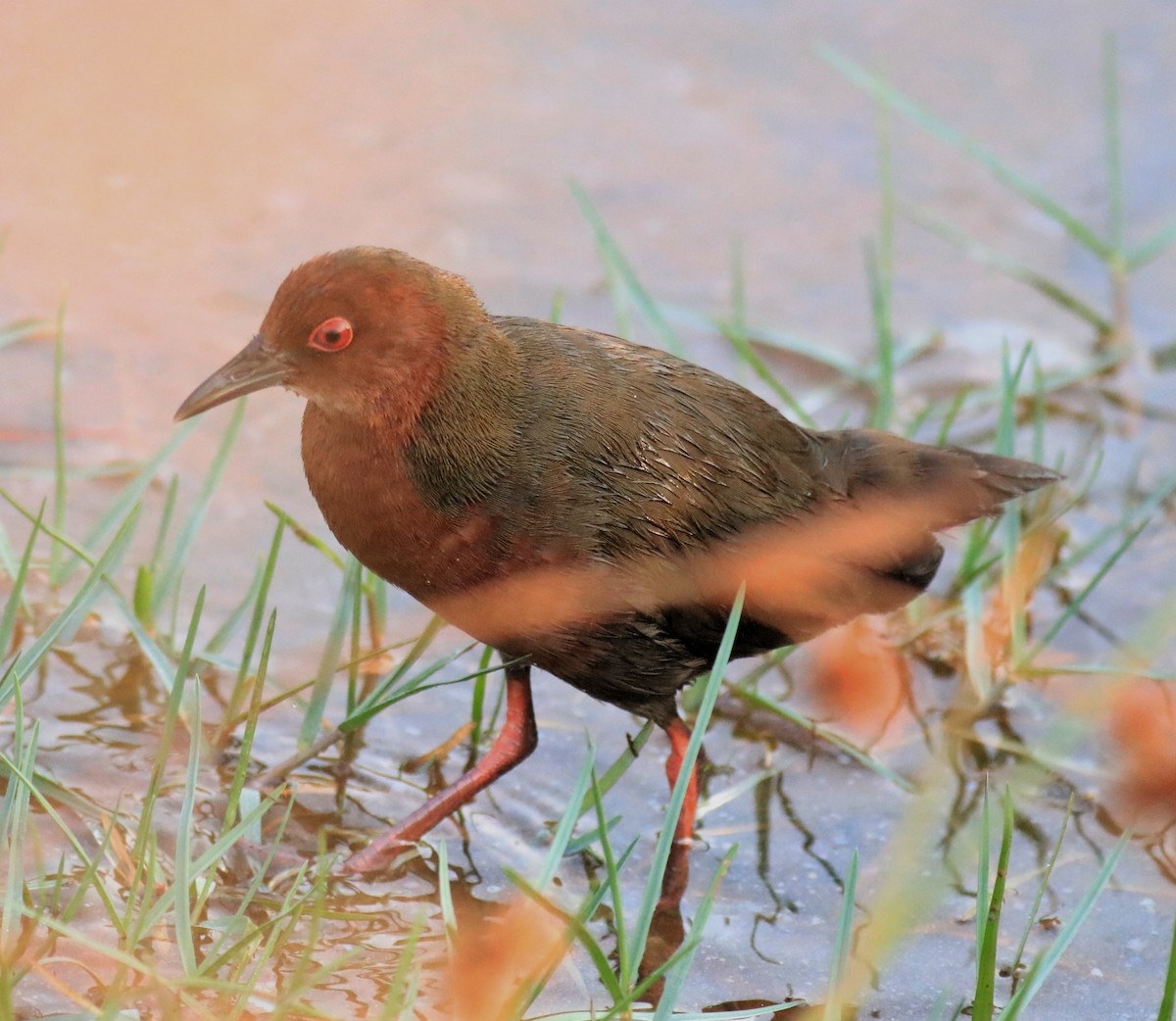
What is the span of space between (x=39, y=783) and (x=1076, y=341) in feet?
13.6

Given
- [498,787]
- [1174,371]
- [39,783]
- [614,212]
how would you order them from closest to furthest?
1. [39,783]
2. [498,787]
3. [1174,371]
4. [614,212]

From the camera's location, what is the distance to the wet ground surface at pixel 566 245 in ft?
12.9

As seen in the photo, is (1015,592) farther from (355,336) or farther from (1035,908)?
(355,336)

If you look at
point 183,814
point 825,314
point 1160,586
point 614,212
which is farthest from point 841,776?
point 614,212

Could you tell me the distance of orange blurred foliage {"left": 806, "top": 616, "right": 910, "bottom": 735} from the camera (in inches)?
177

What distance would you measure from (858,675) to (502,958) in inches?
60.7

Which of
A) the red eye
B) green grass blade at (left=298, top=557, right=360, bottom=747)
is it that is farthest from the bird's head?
green grass blade at (left=298, top=557, right=360, bottom=747)

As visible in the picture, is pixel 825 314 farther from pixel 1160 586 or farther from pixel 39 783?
pixel 39 783

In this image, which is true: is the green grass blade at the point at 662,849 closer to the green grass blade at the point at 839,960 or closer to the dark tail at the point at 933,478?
the green grass blade at the point at 839,960

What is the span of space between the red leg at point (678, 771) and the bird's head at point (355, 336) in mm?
1010

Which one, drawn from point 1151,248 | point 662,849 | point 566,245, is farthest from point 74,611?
point 1151,248

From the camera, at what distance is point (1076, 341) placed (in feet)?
20.5

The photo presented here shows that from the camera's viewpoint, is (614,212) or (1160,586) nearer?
(1160,586)

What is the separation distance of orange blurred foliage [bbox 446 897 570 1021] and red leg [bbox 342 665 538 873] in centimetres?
23
